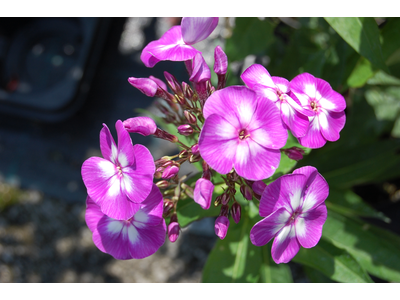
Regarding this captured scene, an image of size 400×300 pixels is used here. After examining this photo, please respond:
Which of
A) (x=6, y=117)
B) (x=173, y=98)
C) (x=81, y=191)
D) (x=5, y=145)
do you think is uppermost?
(x=173, y=98)

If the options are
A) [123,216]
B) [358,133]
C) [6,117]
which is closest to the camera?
[123,216]

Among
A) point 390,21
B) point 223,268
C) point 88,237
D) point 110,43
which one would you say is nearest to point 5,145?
point 88,237

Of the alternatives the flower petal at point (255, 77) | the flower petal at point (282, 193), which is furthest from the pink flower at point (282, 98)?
the flower petal at point (282, 193)

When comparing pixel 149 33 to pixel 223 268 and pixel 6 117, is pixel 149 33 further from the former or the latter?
pixel 223 268

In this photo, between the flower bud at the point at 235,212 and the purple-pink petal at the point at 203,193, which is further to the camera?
the flower bud at the point at 235,212

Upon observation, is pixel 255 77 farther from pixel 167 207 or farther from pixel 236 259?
pixel 236 259

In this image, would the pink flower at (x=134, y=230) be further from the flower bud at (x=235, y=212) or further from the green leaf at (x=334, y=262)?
the green leaf at (x=334, y=262)
